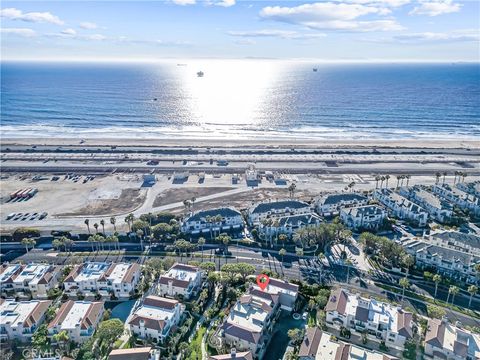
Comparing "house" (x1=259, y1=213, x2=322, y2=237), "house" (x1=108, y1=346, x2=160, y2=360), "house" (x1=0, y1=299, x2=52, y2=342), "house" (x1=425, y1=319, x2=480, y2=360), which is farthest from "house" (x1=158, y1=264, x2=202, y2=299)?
"house" (x1=425, y1=319, x2=480, y2=360)

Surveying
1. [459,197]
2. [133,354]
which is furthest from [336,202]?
[133,354]

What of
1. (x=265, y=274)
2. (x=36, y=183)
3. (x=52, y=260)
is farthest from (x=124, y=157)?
(x=265, y=274)

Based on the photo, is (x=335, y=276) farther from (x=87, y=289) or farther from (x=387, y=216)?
(x=87, y=289)

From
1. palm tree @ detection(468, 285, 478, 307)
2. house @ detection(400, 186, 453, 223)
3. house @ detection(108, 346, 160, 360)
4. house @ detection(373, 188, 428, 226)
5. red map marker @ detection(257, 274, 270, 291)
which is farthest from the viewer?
house @ detection(400, 186, 453, 223)

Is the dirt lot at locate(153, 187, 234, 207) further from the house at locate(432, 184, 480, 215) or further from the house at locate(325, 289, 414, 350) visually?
the house at locate(432, 184, 480, 215)

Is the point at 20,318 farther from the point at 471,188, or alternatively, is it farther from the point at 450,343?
the point at 471,188

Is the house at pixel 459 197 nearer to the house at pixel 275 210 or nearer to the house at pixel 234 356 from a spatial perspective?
the house at pixel 275 210

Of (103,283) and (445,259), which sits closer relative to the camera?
(103,283)
